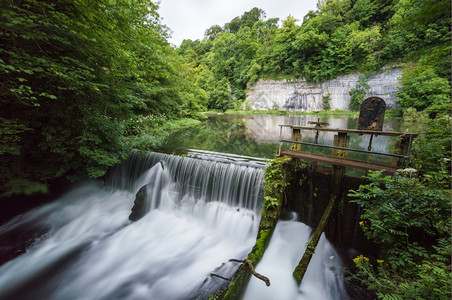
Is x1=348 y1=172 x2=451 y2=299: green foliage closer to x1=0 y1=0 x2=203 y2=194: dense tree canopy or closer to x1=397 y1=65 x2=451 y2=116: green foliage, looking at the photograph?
x1=0 y1=0 x2=203 y2=194: dense tree canopy

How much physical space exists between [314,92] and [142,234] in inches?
1834

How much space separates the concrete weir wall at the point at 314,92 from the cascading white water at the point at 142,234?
135 ft

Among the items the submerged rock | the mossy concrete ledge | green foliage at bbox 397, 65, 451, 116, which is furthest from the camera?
green foliage at bbox 397, 65, 451, 116

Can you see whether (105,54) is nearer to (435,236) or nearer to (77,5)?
(77,5)

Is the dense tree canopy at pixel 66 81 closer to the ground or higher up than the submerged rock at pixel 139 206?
higher up

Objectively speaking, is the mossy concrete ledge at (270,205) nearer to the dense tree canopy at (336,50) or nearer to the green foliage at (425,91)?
the green foliage at (425,91)

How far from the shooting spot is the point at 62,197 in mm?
6984

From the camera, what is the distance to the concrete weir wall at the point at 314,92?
3384 cm

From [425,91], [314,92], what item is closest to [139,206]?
[425,91]

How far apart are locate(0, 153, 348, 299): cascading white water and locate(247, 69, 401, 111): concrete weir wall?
41180 millimetres

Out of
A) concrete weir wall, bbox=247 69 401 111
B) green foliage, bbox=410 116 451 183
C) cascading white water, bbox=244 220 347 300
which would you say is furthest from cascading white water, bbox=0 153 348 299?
concrete weir wall, bbox=247 69 401 111

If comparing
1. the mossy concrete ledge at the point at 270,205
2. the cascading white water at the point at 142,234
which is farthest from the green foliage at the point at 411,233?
the cascading white water at the point at 142,234

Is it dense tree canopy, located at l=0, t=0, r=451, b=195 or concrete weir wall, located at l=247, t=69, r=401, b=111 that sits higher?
concrete weir wall, located at l=247, t=69, r=401, b=111

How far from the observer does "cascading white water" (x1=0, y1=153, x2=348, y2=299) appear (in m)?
4.29
